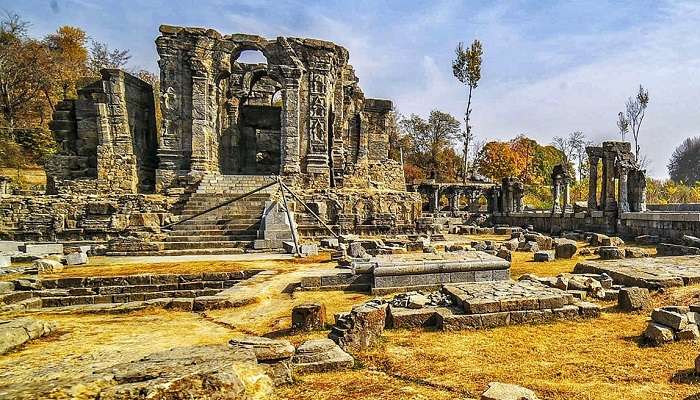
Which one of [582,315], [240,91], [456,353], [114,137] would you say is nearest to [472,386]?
[456,353]

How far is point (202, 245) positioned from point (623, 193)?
18.5 meters

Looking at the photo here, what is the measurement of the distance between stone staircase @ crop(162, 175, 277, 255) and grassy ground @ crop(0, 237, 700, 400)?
26.9ft

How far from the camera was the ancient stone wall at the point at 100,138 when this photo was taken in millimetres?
20797

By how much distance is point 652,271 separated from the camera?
320 inches

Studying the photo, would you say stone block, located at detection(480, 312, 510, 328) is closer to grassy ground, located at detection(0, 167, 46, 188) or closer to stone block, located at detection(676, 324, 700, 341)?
stone block, located at detection(676, 324, 700, 341)

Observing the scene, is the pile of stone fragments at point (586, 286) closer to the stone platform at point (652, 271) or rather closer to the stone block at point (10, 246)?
the stone platform at point (652, 271)

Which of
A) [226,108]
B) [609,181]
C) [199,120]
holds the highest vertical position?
[226,108]

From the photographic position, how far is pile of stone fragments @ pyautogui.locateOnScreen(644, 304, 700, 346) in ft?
15.8

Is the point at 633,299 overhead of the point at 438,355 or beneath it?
overhead

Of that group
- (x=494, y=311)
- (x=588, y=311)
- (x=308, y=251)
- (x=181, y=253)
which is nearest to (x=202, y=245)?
(x=181, y=253)

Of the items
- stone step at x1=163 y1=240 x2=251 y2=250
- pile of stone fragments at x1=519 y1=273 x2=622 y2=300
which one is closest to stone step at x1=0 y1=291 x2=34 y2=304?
stone step at x1=163 y1=240 x2=251 y2=250

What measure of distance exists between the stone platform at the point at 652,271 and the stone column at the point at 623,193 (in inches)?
390

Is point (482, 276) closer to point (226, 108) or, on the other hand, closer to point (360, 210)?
point (360, 210)

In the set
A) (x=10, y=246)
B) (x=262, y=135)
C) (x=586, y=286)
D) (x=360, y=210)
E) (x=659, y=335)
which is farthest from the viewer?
(x=262, y=135)
